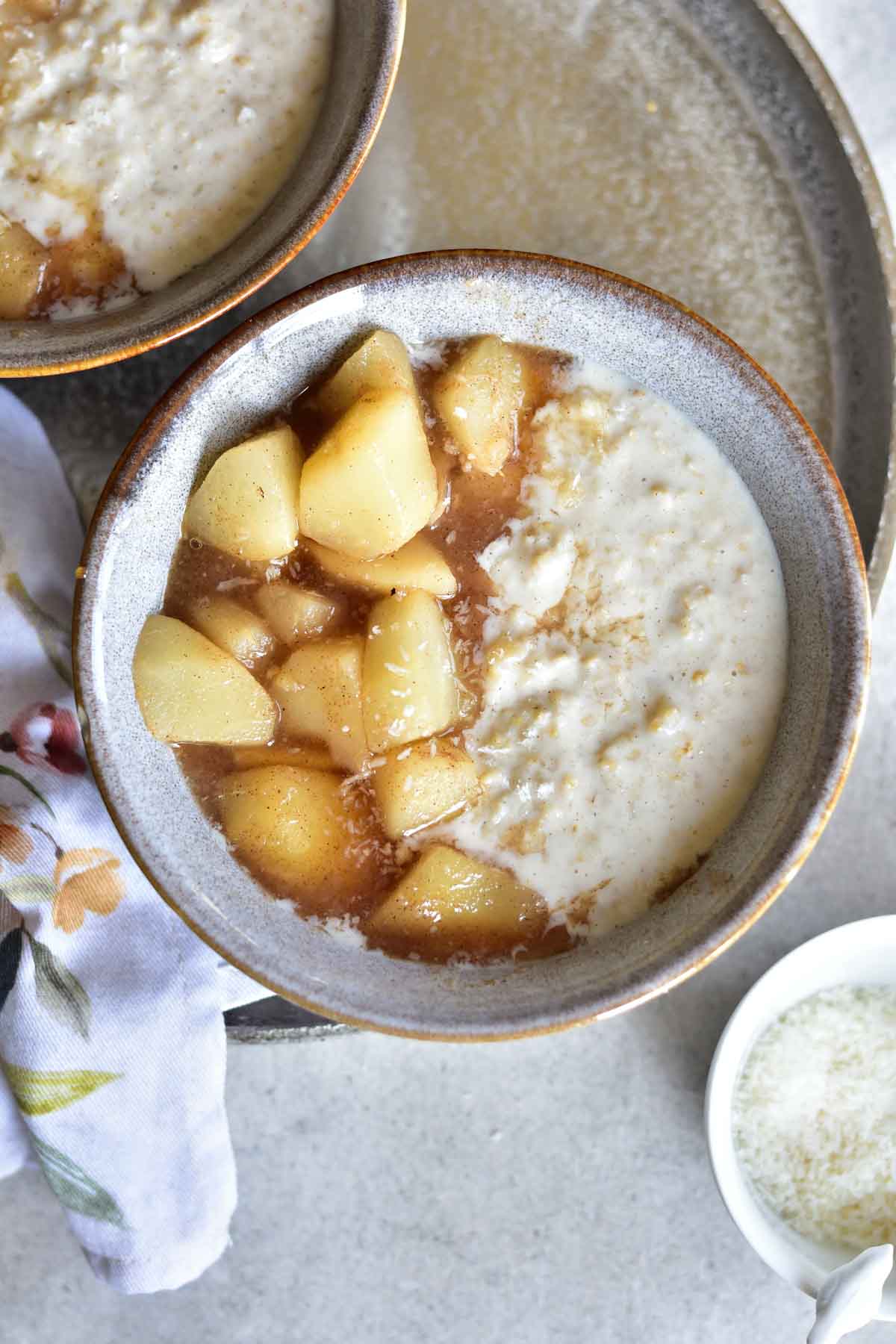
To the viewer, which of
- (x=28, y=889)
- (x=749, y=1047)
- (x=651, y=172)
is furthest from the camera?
(x=749, y=1047)

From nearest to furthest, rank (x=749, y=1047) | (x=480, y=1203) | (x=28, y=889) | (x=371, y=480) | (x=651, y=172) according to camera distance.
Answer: (x=371, y=480), (x=28, y=889), (x=651, y=172), (x=749, y=1047), (x=480, y=1203)

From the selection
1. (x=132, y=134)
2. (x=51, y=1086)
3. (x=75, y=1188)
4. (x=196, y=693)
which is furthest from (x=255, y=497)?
(x=75, y=1188)

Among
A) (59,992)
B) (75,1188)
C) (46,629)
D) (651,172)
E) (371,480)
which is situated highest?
(651,172)

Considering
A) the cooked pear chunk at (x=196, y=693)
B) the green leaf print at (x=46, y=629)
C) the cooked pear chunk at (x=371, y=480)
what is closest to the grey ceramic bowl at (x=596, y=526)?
the cooked pear chunk at (x=196, y=693)

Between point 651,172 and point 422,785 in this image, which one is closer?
point 422,785

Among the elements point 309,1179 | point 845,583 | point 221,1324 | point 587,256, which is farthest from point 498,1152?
point 587,256

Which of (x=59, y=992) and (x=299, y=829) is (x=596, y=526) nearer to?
(x=299, y=829)
